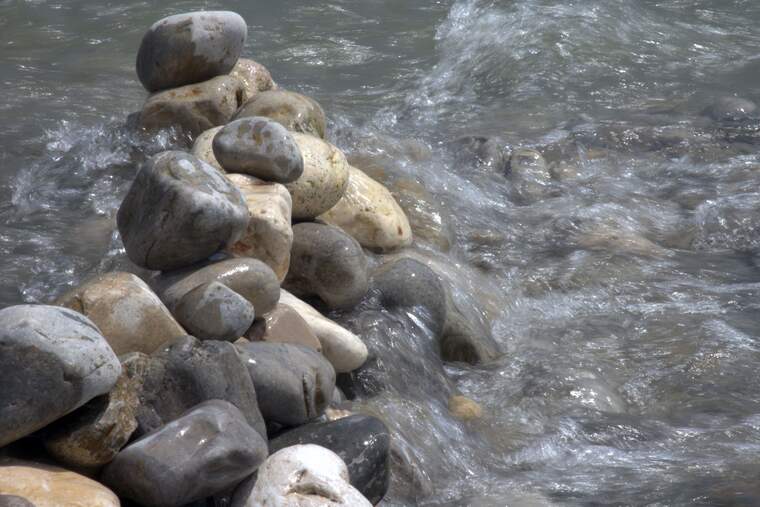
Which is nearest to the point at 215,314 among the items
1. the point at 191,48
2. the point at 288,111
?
the point at 288,111

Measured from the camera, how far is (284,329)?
4.54m

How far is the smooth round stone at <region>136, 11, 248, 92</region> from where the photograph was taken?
6.62 m

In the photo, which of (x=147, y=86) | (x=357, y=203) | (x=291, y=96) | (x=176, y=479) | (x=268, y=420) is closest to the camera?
(x=176, y=479)

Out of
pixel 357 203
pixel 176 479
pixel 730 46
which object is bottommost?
pixel 730 46

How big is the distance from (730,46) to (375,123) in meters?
4.84

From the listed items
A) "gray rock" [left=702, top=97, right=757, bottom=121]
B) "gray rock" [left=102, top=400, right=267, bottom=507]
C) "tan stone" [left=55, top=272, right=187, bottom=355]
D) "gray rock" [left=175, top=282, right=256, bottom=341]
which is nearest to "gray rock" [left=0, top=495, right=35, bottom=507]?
"gray rock" [left=102, top=400, right=267, bottom=507]

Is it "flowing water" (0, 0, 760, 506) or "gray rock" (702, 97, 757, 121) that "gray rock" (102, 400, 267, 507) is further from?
"gray rock" (702, 97, 757, 121)

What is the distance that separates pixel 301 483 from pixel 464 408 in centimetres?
164

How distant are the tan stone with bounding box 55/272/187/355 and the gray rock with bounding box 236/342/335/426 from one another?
0.27 m

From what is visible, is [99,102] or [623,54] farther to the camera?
[623,54]

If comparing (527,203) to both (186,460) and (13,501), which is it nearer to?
(186,460)

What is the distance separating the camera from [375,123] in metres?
9.12

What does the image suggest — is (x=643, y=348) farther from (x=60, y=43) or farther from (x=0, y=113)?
(x=60, y=43)

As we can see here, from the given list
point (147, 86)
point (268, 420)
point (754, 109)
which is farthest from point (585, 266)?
point (754, 109)
